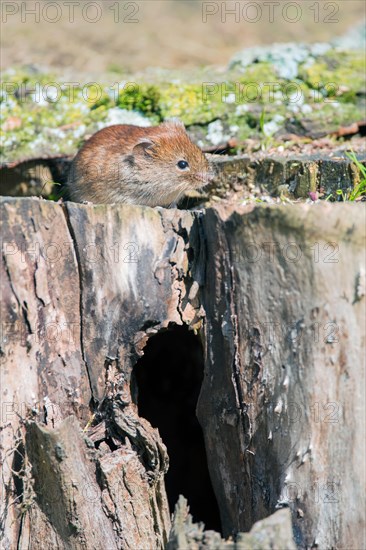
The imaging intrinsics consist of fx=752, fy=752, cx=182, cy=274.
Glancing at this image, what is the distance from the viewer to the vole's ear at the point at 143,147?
5766 millimetres

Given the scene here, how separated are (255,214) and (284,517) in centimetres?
143

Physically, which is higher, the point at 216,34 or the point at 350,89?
the point at 216,34

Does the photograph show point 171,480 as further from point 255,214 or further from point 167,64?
point 167,64

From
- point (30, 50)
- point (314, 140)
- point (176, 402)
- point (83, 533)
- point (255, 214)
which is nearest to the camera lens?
point (255, 214)

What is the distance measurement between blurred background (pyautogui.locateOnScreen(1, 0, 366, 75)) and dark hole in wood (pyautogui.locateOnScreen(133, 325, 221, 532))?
5.12 metres

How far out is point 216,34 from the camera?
1256 centimetres

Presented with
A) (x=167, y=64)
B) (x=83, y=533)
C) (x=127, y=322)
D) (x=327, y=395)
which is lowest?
(x=83, y=533)

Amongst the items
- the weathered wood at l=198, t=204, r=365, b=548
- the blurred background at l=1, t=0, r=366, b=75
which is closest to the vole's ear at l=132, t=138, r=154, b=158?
the weathered wood at l=198, t=204, r=365, b=548

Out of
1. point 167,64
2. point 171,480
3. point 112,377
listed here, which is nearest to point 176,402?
point 171,480

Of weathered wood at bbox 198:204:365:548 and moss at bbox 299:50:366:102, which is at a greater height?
moss at bbox 299:50:366:102

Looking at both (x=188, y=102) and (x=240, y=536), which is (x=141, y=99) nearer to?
(x=188, y=102)

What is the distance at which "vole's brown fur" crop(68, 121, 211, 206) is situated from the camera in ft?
18.7

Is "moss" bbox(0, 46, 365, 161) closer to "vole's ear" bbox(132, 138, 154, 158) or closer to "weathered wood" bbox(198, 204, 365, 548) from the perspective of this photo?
"vole's ear" bbox(132, 138, 154, 158)

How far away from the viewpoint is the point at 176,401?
257 inches
